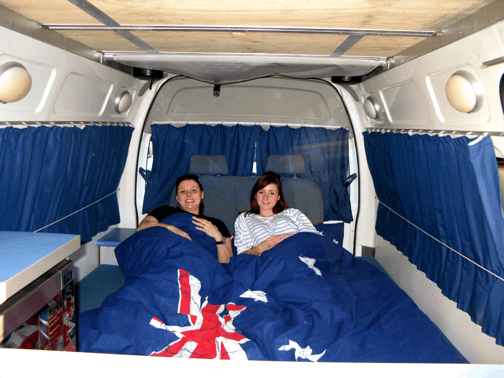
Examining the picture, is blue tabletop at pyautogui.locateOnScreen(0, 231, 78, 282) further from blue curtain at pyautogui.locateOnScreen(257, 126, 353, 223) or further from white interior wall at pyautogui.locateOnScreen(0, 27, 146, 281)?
blue curtain at pyautogui.locateOnScreen(257, 126, 353, 223)

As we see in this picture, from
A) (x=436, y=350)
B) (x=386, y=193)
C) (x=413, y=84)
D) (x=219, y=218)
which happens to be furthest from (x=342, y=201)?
(x=436, y=350)

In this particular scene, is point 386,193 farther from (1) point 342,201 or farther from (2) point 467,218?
(2) point 467,218

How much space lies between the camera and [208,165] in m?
3.30

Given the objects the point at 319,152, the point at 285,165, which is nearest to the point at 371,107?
the point at 319,152

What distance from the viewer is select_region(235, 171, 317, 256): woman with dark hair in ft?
9.61

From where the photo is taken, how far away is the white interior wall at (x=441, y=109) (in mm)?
1575

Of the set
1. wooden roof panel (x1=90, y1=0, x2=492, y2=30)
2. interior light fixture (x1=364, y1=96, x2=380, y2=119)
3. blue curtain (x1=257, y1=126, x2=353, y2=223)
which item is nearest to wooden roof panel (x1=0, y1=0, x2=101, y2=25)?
wooden roof panel (x1=90, y1=0, x2=492, y2=30)

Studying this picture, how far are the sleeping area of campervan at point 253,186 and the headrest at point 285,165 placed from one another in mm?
20

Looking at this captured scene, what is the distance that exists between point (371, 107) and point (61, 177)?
2428 millimetres

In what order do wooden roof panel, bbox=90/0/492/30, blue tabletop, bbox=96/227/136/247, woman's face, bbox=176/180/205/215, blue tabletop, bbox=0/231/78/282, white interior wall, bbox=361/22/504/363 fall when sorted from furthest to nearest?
woman's face, bbox=176/180/205/215, blue tabletop, bbox=96/227/136/247, white interior wall, bbox=361/22/504/363, wooden roof panel, bbox=90/0/492/30, blue tabletop, bbox=0/231/78/282

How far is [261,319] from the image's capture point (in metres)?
1.82

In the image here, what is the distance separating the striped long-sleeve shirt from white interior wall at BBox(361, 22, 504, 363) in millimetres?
902

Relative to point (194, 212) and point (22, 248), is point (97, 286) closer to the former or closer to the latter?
point (194, 212)

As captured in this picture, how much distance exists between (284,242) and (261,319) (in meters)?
0.79
